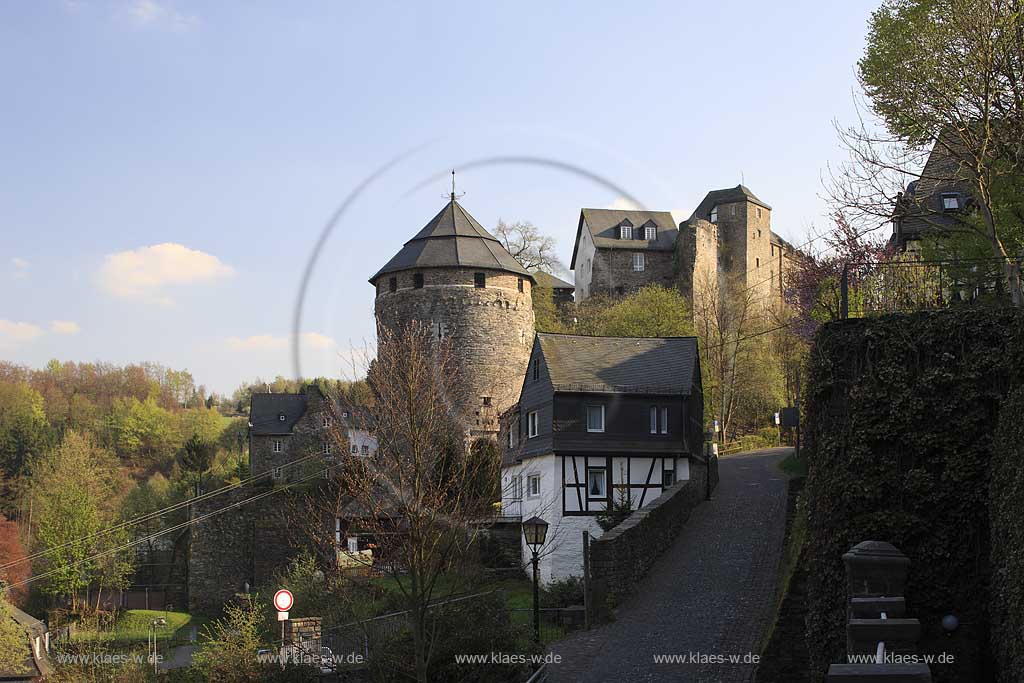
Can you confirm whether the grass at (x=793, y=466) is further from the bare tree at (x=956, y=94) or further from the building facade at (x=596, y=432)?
the bare tree at (x=956, y=94)

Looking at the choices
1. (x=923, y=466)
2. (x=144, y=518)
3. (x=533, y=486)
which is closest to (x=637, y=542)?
(x=533, y=486)

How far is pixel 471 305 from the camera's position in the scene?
45969 mm

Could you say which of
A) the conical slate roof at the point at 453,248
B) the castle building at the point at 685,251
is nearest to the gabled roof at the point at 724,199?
the castle building at the point at 685,251

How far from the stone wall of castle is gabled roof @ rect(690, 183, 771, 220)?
35501 millimetres

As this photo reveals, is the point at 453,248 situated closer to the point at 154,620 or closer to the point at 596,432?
the point at 596,432

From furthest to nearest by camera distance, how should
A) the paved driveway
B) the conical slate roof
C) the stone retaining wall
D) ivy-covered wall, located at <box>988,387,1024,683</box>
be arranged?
1. the conical slate roof
2. the stone retaining wall
3. the paved driveway
4. ivy-covered wall, located at <box>988,387,1024,683</box>

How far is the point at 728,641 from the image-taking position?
17.4m

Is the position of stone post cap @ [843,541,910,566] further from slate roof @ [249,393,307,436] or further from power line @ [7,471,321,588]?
slate roof @ [249,393,307,436]

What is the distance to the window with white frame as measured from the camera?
3256 centimetres

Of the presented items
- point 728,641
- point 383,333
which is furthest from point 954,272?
point 383,333

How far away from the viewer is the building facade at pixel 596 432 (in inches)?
1216

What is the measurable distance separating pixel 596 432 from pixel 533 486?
9.11 ft

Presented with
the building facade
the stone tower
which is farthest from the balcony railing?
the stone tower

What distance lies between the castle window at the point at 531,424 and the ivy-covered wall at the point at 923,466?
68.1 feet
